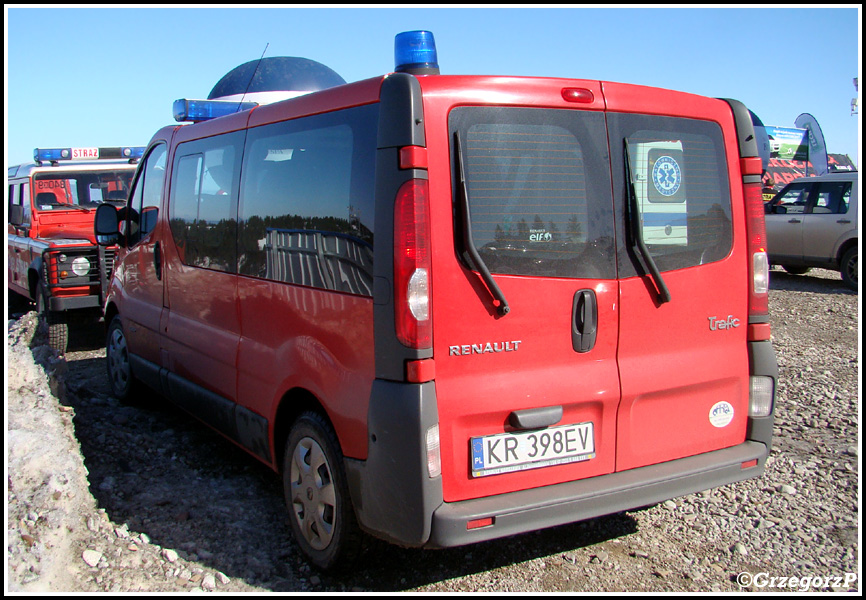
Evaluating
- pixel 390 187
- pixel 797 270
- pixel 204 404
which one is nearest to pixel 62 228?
pixel 204 404

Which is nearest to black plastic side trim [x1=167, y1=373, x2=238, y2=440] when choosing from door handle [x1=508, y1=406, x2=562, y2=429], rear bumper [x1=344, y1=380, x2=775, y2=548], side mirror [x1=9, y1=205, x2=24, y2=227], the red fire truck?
rear bumper [x1=344, y1=380, x2=775, y2=548]

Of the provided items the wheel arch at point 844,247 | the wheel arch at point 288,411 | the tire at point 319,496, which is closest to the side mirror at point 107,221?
the wheel arch at point 288,411

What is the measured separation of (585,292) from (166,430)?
388 centimetres

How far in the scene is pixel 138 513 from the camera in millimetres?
4246

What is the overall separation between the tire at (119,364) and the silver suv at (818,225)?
36.8 feet

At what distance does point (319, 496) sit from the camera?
3549mm

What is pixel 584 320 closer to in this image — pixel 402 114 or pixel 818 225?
pixel 402 114

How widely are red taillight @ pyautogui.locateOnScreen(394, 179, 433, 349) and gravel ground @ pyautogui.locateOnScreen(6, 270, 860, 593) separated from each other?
48.6 inches

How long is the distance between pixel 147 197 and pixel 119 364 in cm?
163

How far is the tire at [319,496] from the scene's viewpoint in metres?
3.38

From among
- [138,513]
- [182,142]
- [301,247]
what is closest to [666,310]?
[301,247]

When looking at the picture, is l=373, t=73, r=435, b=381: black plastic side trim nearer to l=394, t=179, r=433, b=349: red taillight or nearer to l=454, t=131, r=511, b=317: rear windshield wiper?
l=394, t=179, r=433, b=349: red taillight

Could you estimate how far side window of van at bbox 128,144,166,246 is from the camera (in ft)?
18.6

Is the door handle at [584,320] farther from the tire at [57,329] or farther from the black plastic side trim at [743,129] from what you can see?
the tire at [57,329]
